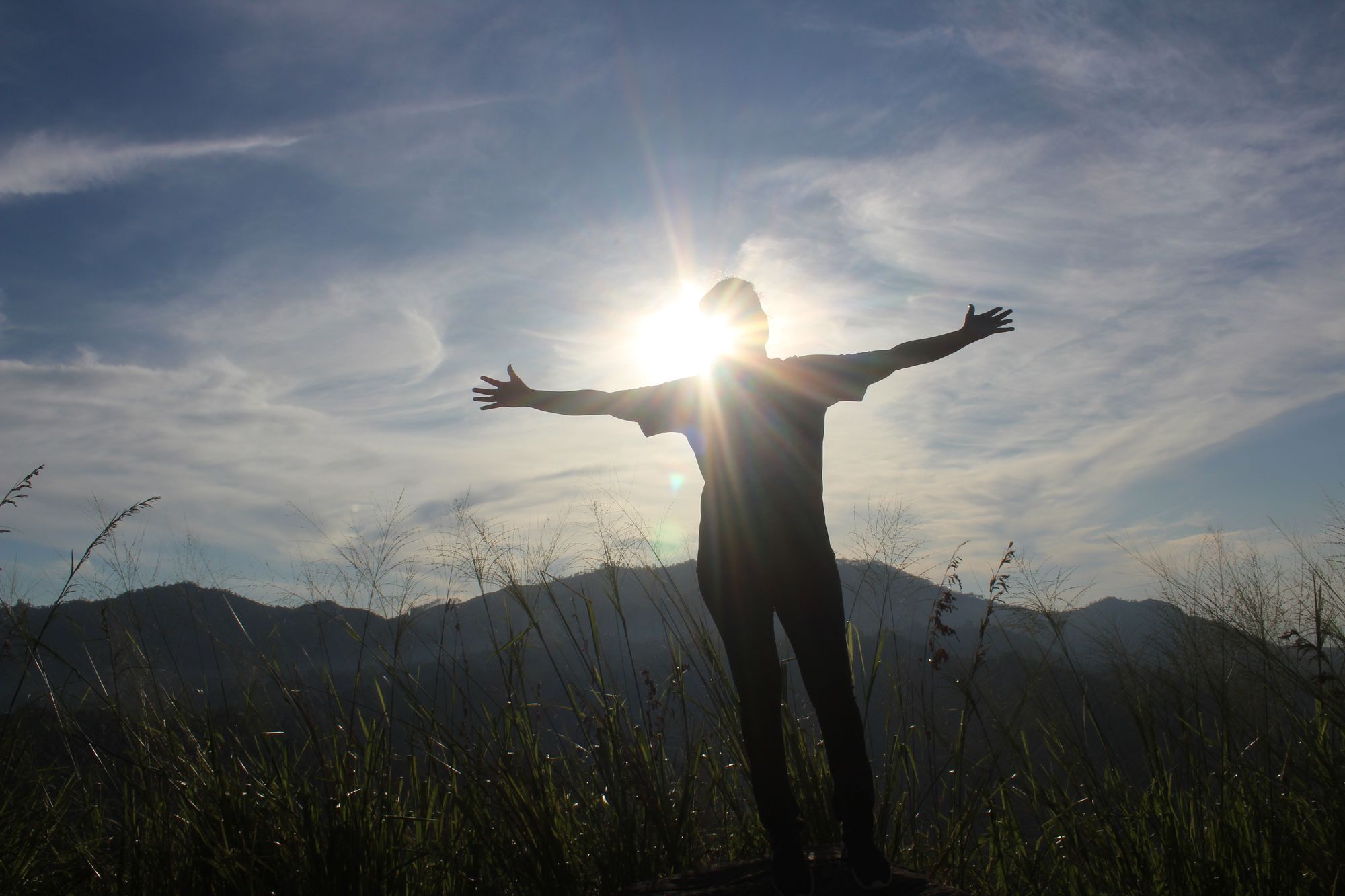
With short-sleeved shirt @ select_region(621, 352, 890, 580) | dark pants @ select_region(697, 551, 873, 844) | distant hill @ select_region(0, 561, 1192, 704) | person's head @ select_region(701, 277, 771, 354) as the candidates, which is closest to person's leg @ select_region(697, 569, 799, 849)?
dark pants @ select_region(697, 551, 873, 844)

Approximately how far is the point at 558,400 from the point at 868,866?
2.03 m

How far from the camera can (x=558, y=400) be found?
3.07 meters

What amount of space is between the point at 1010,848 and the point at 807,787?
82 centimetres

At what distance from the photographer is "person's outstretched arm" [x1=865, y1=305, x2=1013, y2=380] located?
2.79 metres

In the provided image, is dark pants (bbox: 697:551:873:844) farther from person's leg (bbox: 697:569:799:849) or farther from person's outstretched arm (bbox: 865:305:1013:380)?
person's outstretched arm (bbox: 865:305:1013:380)

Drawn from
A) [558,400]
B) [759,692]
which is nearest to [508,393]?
[558,400]

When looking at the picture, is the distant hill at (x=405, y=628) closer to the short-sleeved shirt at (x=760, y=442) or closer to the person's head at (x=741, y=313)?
the short-sleeved shirt at (x=760, y=442)

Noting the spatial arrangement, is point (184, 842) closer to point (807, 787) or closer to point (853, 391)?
point (807, 787)

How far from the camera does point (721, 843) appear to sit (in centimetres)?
354

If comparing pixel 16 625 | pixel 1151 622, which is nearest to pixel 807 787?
pixel 1151 622

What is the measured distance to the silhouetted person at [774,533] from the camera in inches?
95.1

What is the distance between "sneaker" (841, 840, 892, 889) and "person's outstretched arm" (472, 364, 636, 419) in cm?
172

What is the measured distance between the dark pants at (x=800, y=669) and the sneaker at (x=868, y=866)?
0.05m

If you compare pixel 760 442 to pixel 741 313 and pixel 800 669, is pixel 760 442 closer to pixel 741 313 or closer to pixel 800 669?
pixel 741 313
